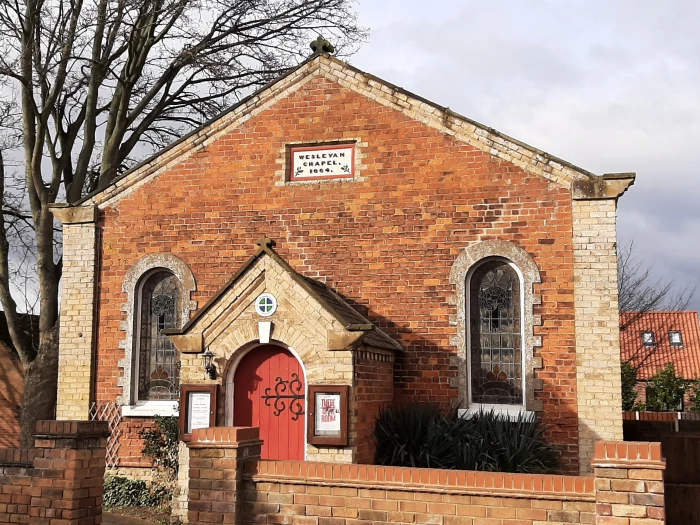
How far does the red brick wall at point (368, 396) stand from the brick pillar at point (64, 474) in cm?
392

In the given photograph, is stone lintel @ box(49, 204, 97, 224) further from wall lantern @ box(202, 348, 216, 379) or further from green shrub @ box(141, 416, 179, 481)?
wall lantern @ box(202, 348, 216, 379)

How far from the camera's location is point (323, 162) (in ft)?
44.1

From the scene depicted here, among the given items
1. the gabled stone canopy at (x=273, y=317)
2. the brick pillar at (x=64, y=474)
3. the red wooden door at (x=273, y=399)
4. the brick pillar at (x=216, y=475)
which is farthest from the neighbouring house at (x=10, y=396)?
the brick pillar at (x=216, y=475)

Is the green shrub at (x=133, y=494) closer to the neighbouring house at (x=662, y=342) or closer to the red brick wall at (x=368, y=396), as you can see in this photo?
the red brick wall at (x=368, y=396)

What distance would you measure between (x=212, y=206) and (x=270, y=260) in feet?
9.20

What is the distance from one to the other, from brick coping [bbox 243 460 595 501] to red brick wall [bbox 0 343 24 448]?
16286 mm

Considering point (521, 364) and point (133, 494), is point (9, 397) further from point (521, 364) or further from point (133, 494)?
point (521, 364)

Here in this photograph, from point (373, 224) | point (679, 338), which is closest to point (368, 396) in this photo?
point (373, 224)

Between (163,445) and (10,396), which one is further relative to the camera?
(10,396)

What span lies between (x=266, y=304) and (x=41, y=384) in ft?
23.7

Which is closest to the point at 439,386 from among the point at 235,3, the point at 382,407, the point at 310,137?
the point at 382,407

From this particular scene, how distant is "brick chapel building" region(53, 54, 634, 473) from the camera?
38.0 ft

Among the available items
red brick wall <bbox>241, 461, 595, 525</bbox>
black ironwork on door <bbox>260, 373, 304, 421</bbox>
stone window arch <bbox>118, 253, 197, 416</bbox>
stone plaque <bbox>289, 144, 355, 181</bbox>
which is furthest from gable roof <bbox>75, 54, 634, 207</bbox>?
red brick wall <bbox>241, 461, 595, 525</bbox>

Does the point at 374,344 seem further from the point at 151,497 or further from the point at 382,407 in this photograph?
the point at 151,497
